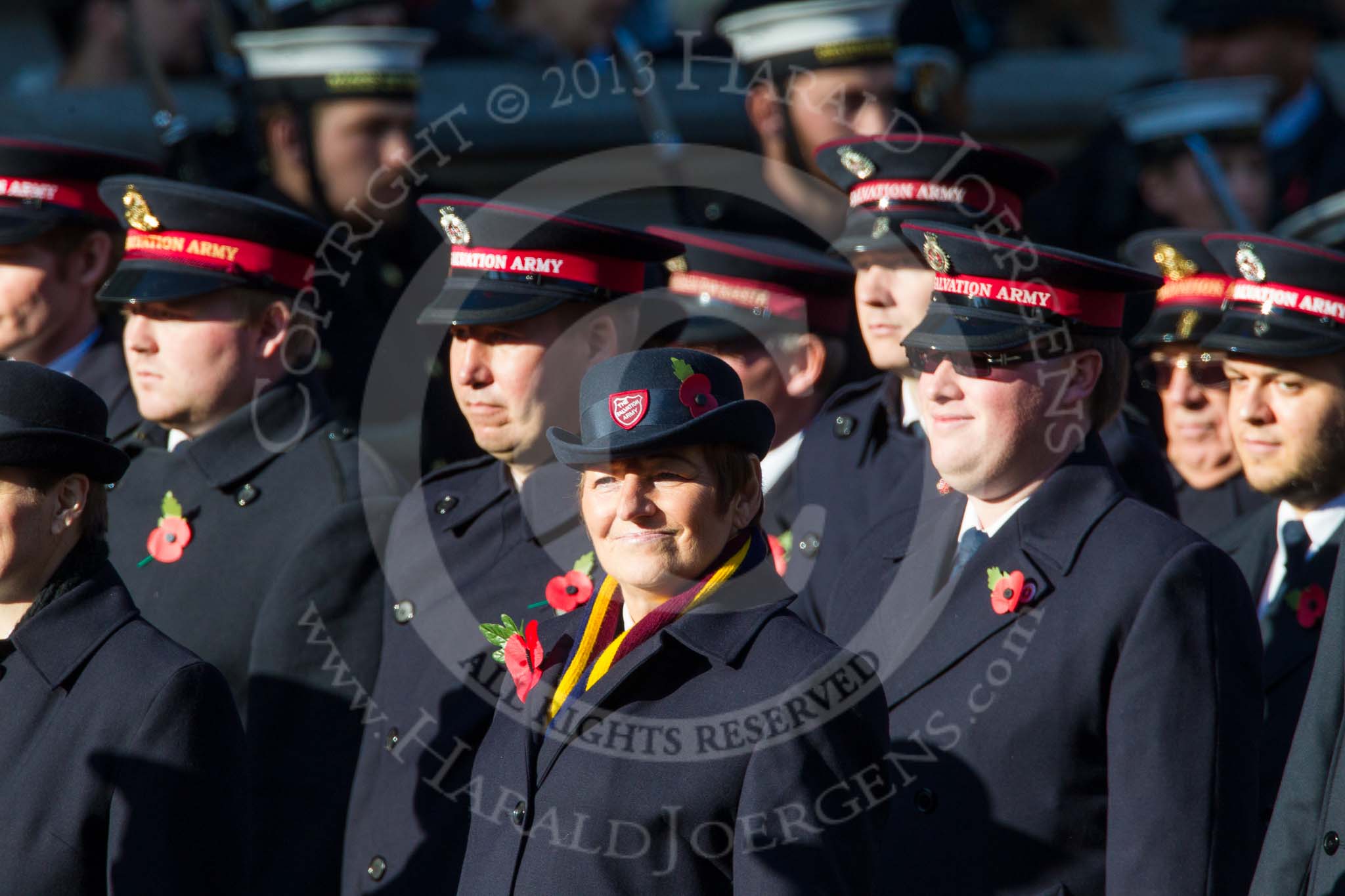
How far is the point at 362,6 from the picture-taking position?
25.5ft

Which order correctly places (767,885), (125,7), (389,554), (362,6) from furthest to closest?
(125,7) → (362,6) → (389,554) → (767,885)

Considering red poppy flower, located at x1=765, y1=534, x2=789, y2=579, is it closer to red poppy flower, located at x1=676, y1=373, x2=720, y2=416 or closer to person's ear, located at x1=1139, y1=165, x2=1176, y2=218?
red poppy flower, located at x1=676, y1=373, x2=720, y2=416

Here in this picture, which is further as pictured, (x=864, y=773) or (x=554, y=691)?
(x=554, y=691)

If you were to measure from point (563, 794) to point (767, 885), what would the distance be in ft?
1.42

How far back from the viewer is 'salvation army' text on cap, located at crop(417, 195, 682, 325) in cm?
473

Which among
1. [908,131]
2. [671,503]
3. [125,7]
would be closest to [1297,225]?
[908,131]

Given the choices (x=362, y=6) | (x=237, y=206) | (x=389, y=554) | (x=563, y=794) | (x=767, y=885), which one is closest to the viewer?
(x=767, y=885)

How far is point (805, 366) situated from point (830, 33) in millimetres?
1865

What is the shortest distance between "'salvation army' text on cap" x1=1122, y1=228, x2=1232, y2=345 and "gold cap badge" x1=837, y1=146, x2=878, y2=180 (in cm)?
83

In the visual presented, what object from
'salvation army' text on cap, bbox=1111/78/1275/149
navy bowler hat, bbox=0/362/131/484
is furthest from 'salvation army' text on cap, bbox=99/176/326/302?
'salvation army' text on cap, bbox=1111/78/1275/149

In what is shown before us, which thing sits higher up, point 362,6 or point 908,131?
point 362,6

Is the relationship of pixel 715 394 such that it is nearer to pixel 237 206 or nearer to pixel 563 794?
pixel 563 794

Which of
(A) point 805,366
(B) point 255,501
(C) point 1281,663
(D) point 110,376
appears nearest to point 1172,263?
(A) point 805,366

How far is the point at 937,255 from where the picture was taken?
4.31 meters
